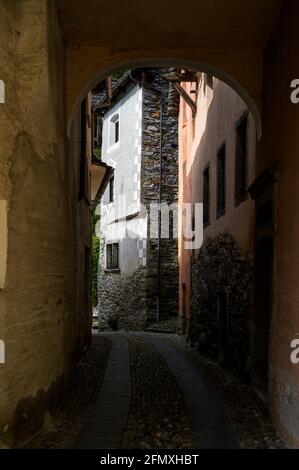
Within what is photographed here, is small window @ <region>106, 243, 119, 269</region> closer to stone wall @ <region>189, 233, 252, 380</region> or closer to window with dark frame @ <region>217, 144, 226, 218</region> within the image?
stone wall @ <region>189, 233, 252, 380</region>

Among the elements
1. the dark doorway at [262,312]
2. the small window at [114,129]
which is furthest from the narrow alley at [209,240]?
the small window at [114,129]

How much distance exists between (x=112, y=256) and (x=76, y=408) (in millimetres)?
16271

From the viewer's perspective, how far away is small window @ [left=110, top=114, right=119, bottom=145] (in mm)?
23125

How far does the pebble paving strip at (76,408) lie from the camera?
4.96 meters

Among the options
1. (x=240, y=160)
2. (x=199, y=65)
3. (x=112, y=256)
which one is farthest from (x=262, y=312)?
(x=112, y=256)

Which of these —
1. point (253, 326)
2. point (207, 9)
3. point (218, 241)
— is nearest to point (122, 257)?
point (218, 241)

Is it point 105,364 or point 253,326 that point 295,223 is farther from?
point 105,364

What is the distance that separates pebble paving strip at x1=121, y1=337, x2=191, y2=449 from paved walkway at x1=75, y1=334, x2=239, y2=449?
0.08 metres

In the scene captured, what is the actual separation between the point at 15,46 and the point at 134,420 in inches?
154

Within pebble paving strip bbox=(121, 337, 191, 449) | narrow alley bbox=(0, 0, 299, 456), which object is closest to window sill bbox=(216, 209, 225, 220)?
narrow alley bbox=(0, 0, 299, 456)

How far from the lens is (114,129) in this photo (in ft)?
77.0

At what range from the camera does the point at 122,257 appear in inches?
842

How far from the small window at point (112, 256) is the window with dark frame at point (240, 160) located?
44.0 ft

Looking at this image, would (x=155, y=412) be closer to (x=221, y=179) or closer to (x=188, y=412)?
(x=188, y=412)
